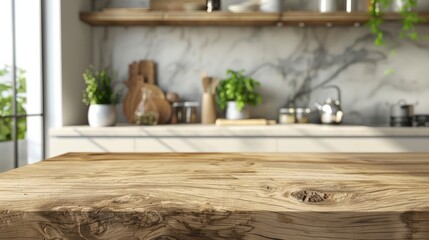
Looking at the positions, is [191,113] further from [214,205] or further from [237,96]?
[214,205]

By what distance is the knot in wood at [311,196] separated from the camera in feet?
2.09

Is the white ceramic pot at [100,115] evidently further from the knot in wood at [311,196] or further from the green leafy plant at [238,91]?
the knot in wood at [311,196]

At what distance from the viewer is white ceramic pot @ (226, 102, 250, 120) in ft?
9.90

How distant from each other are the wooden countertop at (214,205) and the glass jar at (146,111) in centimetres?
201

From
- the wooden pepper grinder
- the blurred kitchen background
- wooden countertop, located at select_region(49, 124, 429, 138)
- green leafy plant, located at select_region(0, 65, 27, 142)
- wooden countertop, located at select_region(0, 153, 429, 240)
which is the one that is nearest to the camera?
wooden countertop, located at select_region(0, 153, 429, 240)

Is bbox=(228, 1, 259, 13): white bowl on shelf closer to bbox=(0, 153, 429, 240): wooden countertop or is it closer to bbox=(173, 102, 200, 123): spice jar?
bbox=(173, 102, 200, 123): spice jar

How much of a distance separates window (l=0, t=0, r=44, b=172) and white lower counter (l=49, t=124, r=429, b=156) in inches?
7.8

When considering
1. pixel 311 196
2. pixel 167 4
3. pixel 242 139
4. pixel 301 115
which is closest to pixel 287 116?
pixel 301 115

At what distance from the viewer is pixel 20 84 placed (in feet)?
8.64

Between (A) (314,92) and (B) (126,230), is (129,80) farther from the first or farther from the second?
(B) (126,230)

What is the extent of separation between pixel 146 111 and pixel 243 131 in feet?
2.42

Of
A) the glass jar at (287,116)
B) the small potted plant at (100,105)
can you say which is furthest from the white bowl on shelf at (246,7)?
the small potted plant at (100,105)

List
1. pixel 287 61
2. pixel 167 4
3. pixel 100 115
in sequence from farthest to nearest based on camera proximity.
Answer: pixel 287 61, pixel 167 4, pixel 100 115

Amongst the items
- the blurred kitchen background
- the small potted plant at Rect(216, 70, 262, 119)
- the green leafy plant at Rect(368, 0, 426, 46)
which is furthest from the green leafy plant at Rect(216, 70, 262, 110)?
the green leafy plant at Rect(368, 0, 426, 46)
